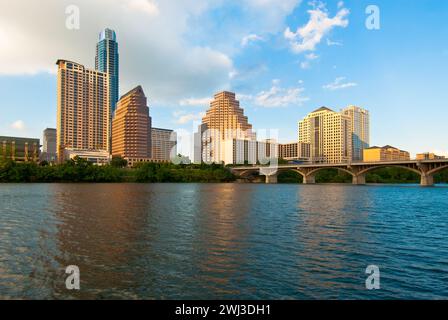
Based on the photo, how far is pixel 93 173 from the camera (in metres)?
147

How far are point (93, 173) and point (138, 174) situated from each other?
20.7 meters

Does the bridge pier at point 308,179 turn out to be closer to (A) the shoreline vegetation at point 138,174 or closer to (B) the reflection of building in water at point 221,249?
(A) the shoreline vegetation at point 138,174

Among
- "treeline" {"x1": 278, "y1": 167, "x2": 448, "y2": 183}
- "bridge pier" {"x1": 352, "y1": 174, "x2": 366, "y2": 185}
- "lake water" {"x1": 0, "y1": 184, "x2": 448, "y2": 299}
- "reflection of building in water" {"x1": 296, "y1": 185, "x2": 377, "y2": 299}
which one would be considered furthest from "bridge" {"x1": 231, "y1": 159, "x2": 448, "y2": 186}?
"reflection of building in water" {"x1": 296, "y1": 185, "x2": 377, "y2": 299}

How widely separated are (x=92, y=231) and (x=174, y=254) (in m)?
10.2

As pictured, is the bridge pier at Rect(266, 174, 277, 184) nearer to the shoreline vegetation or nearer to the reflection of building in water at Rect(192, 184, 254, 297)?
the shoreline vegetation

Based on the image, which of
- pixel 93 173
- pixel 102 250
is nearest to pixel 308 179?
pixel 93 173

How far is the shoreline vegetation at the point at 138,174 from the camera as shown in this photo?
131625 millimetres

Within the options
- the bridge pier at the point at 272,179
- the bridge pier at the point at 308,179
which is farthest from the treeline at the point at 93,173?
the bridge pier at the point at 308,179

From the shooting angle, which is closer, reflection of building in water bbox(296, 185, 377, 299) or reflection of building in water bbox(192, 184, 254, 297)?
reflection of building in water bbox(192, 184, 254, 297)

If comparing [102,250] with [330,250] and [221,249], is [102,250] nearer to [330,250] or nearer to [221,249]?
[221,249]

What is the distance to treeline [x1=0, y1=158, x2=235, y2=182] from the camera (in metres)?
130

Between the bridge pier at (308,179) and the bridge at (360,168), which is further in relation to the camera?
the bridge pier at (308,179)

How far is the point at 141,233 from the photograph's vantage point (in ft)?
83.5
